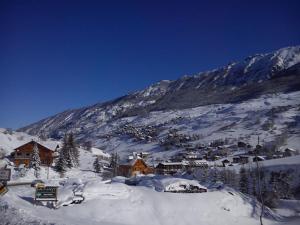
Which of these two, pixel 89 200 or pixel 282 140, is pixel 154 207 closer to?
pixel 89 200

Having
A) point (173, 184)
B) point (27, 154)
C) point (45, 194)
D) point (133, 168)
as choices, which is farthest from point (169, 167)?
point (45, 194)

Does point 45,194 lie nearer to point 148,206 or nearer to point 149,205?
point 148,206

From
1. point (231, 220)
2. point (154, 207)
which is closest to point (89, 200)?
point (154, 207)

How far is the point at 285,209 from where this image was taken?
52.1 m

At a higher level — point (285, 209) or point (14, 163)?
point (14, 163)

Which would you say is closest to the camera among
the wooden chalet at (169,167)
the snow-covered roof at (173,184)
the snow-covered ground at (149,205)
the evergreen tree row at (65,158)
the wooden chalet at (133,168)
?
the snow-covered ground at (149,205)

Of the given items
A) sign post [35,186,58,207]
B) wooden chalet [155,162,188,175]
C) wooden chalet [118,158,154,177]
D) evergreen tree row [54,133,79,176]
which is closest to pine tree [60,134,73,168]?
evergreen tree row [54,133,79,176]

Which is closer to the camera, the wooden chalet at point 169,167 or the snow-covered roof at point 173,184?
the snow-covered roof at point 173,184

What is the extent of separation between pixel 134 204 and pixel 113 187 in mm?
2598

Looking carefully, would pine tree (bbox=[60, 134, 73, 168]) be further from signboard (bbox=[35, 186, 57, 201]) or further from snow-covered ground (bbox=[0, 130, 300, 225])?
signboard (bbox=[35, 186, 57, 201])

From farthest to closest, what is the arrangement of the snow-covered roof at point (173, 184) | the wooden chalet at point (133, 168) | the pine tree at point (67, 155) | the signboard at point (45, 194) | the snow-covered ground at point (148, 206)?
the wooden chalet at point (133, 168) → the pine tree at point (67, 155) → the snow-covered roof at point (173, 184) → the snow-covered ground at point (148, 206) → the signboard at point (45, 194)

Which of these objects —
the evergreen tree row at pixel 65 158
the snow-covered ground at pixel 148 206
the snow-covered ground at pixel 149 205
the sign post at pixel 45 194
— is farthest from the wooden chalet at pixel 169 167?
the sign post at pixel 45 194

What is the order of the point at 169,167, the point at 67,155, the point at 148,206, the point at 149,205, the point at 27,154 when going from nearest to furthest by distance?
the point at 148,206 → the point at 149,205 → the point at 67,155 → the point at 27,154 → the point at 169,167

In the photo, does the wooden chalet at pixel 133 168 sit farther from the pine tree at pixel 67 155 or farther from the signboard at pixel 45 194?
the signboard at pixel 45 194
